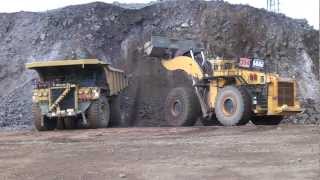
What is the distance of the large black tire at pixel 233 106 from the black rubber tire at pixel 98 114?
142 inches

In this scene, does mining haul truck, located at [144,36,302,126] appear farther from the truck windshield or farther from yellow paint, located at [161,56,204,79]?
the truck windshield

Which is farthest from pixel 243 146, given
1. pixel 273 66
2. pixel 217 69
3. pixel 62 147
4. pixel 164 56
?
pixel 273 66

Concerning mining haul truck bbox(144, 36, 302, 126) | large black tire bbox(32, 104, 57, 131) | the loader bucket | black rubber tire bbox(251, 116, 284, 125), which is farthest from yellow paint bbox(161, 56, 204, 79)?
large black tire bbox(32, 104, 57, 131)

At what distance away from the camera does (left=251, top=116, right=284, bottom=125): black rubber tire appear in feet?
65.6

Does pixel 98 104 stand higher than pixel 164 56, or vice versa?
pixel 164 56

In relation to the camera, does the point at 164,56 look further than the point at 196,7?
No

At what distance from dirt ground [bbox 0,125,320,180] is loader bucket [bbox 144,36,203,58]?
22.6ft

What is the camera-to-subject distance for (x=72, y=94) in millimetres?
20422

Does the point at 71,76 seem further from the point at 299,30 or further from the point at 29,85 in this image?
the point at 299,30

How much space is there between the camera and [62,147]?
13.2 m

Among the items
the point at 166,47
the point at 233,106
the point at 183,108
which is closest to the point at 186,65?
the point at 166,47

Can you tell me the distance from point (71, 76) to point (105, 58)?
7.11 m

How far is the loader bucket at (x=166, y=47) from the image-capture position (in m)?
21.3

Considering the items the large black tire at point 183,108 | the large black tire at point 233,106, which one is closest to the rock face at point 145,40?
the large black tire at point 183,108
